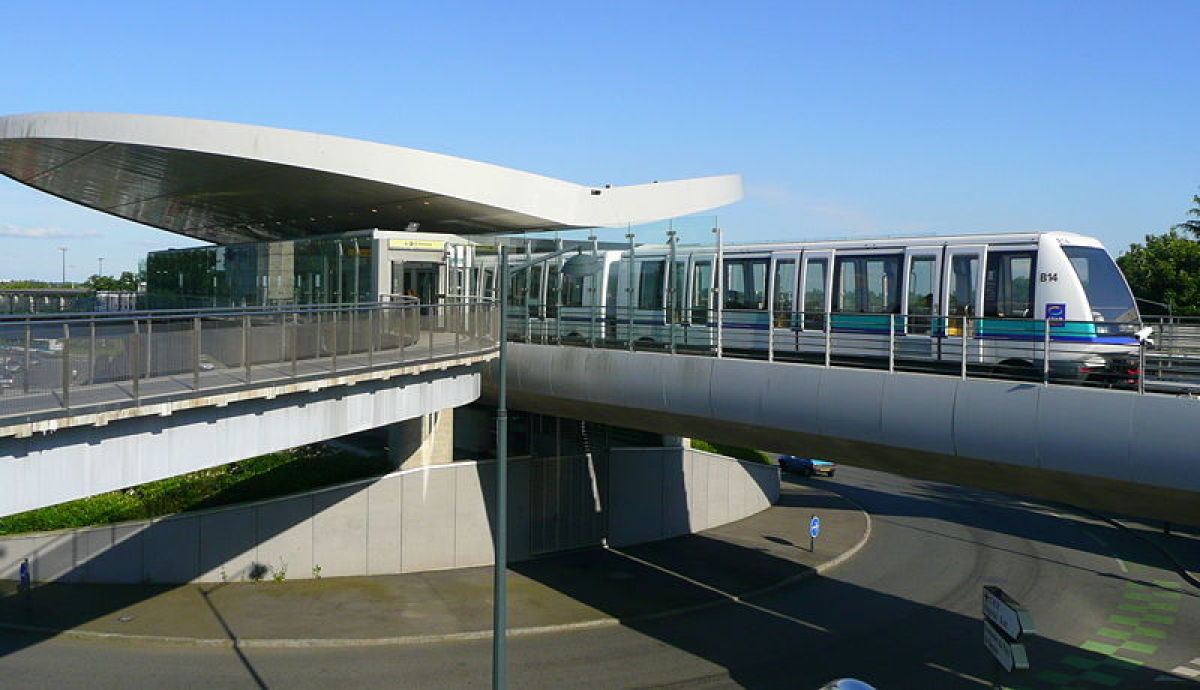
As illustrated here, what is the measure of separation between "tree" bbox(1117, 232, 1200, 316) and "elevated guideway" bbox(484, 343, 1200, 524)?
2786 centimetres

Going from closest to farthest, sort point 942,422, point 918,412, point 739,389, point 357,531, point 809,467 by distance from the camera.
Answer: point 942,422
point 918,412
point 739,389
point 357,531
point 809,467

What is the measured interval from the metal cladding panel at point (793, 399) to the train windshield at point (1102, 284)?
651cm

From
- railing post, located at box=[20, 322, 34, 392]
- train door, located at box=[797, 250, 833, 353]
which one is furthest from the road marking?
railing post, located at box=[20, 322, 34, 392]

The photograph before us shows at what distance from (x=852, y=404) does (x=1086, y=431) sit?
3826mm

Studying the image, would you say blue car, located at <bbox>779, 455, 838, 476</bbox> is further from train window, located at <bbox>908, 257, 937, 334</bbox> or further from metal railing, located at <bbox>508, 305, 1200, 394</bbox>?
train window, located at <bbox>908, 257, 937, 334</bbox>

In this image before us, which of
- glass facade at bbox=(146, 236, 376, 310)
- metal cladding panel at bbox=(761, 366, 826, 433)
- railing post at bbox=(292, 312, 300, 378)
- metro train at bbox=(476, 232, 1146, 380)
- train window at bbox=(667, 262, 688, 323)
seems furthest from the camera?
glass facade at bbox=(146, 236, 376, 310)

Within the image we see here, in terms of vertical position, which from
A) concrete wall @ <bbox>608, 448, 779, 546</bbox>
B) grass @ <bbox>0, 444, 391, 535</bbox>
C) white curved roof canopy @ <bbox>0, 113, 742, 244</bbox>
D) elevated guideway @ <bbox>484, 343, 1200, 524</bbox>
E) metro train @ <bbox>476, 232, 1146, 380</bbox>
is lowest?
concrete wall @ <bbox>608, 448, 779, 546</bbox>

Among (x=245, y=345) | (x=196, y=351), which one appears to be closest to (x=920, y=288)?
(x=245, y=345)

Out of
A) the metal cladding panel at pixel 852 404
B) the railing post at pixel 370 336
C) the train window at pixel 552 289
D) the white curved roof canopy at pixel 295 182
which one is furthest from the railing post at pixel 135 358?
the train window at pixel 552 289

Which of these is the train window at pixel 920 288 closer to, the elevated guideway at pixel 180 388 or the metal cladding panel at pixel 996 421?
the metal cladding panel at pixel 996 421

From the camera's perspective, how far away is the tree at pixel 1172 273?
3762 cm

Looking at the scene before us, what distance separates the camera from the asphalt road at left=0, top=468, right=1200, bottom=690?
17625 mm

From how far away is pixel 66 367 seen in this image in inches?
462

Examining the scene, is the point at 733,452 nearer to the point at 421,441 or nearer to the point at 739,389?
the point at 421,441
